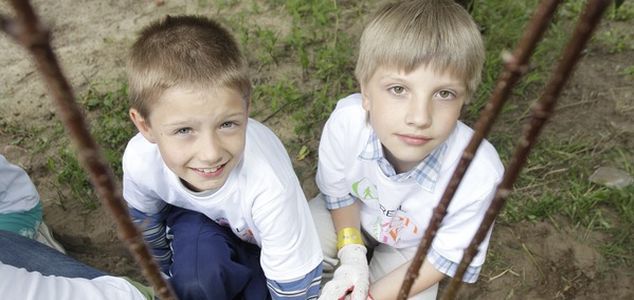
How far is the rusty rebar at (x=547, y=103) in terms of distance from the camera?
0.44m

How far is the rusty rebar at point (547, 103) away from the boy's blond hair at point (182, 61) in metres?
1.09

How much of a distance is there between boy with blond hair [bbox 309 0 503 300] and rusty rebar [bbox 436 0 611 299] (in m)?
1.04

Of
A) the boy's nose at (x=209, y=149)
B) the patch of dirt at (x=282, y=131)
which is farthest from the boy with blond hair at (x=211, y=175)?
the patch of dirt at (x=282, y=131)

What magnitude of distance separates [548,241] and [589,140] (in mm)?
600

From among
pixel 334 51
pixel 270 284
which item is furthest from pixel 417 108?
pixel 334 51

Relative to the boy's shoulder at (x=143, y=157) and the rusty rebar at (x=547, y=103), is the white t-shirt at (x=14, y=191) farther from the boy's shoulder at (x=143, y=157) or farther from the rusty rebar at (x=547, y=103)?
the rusty rebar at (x=547, y=103)

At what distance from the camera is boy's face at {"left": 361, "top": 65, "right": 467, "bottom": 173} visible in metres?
1.66

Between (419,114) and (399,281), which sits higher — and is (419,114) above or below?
above

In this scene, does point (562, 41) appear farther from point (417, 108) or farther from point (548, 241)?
point (417, 108)

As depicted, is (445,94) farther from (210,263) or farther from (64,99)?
(64,99)

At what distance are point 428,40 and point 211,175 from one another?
2.30 feet

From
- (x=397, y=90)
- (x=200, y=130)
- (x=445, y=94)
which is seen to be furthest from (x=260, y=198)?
(x=445, y=94)

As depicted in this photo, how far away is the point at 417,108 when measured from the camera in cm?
165

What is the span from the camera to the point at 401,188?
73.2 inches
